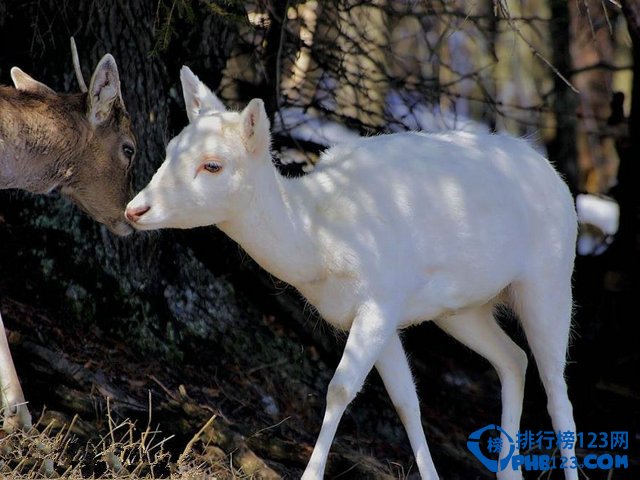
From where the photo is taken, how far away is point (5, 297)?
785 cm

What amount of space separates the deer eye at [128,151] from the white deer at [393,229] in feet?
3.25

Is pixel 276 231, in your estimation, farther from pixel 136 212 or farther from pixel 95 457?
pixel 95 457

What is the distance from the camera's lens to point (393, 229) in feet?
20.2

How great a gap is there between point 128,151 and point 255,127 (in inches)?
59.3

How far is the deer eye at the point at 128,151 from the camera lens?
7.12m

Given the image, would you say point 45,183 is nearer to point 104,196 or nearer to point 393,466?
point 104,196

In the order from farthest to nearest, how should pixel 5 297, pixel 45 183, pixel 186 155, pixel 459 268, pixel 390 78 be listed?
1. pixel 390 78
2. pixel 5 297
3. pixel 45 183
4. pixel 459 268
5. pixel 186 155

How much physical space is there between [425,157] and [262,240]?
3.42ft

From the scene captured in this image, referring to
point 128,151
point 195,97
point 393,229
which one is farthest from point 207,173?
point 128,151

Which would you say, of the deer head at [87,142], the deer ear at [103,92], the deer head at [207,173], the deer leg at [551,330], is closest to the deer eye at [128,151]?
the deer head at [87,142]

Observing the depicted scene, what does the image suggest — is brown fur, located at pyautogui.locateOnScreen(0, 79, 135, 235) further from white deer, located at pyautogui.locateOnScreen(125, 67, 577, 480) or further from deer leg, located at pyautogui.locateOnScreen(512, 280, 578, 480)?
deer leg, located at pyautogui.locateOnScreen(512, 280, 578, 480)

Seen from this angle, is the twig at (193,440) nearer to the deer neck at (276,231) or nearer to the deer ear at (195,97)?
the deer neck at (276,231)

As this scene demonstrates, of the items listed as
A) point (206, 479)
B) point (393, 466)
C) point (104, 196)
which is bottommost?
point (393, 466)

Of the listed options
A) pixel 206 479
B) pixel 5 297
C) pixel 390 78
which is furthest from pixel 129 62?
pixel 206 479
